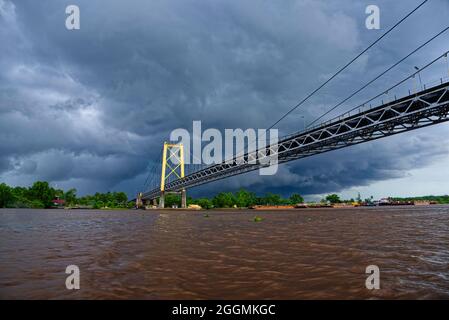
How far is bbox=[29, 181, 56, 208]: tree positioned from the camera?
98.4m

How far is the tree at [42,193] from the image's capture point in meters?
98.4

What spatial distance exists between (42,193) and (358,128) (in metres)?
107

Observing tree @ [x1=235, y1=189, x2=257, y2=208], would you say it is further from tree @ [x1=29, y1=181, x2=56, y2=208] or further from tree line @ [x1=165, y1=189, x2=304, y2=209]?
tree @ [x1=29, y1=181, x2=56, y2=208]

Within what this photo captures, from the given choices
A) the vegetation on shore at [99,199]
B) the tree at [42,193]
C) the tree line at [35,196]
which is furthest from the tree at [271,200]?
the tree at [42,193]

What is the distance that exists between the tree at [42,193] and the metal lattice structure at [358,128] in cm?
7680

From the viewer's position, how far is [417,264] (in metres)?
5.08

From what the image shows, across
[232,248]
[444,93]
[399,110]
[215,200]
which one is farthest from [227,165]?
[215,200]

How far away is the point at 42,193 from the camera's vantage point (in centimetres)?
9919

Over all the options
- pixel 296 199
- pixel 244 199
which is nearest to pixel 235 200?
pixel 244 199

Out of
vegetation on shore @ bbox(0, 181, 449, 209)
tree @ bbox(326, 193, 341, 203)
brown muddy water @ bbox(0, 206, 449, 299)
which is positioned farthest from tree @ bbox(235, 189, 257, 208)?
brown muddy water @ bbox(0, 206, 449, 299)

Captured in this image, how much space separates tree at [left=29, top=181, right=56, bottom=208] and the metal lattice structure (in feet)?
252

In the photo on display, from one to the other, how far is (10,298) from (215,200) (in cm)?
11772

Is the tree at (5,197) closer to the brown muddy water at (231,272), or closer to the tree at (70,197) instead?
the tree at (70,197)
